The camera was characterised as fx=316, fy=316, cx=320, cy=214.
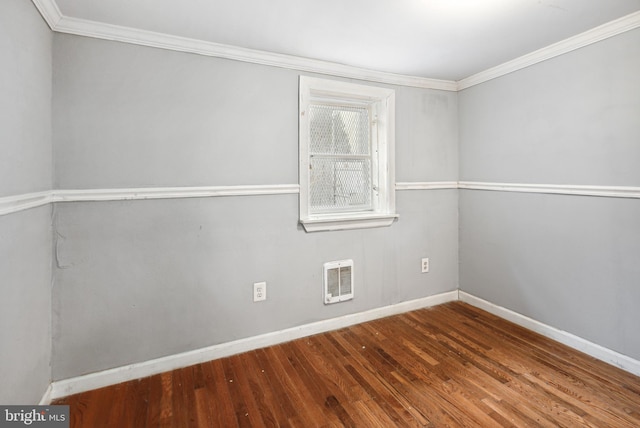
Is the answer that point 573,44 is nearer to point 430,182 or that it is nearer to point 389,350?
point 430,182

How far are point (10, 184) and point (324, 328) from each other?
6.79ft

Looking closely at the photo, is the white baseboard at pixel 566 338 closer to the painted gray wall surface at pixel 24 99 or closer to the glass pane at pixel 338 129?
the glass pane at pixel 338 129

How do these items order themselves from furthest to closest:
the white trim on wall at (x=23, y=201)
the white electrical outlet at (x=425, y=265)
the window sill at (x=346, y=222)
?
the white electrical outlet at (x=425, y=265), the window sill at (x=346, y=222), the white trim on wall at (x=23, y=201)

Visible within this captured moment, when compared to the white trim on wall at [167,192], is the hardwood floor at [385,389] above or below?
below

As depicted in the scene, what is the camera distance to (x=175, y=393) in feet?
5.94

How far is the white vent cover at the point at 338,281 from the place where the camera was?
8.29 feet

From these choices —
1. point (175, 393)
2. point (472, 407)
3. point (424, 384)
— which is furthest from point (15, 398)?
point (472, 407)

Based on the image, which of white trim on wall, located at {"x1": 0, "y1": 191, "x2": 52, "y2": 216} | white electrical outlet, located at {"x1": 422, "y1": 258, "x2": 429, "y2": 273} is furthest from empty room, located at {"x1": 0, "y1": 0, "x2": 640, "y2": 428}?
white electrical outlet, located at {"x1": 422, "y1": 258, "x2": 429, "y2": 273}

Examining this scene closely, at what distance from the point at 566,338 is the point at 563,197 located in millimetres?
1004

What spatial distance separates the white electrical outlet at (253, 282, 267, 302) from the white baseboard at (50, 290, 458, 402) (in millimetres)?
273

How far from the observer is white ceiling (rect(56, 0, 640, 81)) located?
166cm

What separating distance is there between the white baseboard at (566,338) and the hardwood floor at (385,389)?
0.05 meters

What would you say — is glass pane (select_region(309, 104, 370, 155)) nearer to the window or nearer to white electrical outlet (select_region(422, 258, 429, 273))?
the window

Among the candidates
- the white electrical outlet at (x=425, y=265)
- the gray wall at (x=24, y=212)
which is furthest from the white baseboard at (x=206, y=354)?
the white electrical outlet at (x=425, y=265)
